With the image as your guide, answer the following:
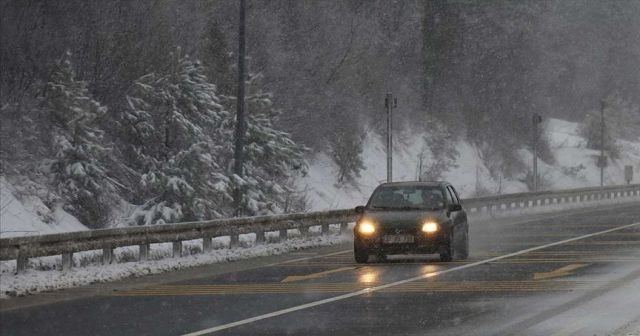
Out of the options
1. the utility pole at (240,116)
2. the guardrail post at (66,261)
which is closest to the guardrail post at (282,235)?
the utility pole at (240,116)

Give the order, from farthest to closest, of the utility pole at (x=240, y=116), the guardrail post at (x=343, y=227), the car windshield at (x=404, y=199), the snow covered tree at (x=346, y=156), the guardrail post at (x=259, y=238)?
the snow covered tree at (x=346, y=156) < the guardrail post at (x=343, y=227) < the utility pole at (x=240, y=116) < the guardrail post at (x=259, y=238) < the car windshield at (x=404, y=199)

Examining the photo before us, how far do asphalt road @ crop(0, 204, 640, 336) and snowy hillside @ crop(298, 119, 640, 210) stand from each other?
2114cm

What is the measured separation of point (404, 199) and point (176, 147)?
12976mm

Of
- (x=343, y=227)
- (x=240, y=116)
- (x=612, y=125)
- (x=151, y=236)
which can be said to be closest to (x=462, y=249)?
(x=151, y=236)

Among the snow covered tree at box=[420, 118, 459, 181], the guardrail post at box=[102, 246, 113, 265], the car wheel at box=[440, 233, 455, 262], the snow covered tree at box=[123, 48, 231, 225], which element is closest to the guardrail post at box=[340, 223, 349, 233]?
the snow covered tree at box=[123, 48, 231, 225]

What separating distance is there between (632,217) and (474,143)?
103ft

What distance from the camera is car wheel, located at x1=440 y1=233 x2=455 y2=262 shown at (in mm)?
23203

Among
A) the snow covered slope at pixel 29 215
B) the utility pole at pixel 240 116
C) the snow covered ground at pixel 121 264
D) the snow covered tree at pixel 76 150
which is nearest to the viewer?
the snow covered ground at pixel 121 264

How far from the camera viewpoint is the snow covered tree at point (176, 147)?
33.7m

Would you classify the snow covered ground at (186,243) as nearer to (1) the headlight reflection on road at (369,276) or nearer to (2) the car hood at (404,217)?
Result: (2) the car hood at (404,217)

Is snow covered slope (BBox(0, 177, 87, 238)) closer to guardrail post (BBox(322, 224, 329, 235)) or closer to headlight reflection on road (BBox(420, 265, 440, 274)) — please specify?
guardrail post (BBox(322, 224, 329, 235))

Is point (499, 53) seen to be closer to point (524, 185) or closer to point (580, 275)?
point (524, 185)

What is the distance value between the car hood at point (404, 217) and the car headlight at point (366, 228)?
117 millimetres

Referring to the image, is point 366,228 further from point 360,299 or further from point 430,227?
point 360,299
